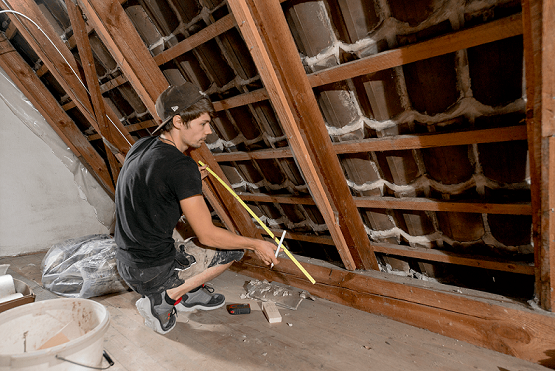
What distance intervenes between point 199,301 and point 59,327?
81 centimetres

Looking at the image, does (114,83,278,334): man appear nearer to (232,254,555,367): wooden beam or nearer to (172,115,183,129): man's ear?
(172,115,183,129): man's ear

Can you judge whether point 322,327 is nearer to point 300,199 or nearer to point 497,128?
point 300,199

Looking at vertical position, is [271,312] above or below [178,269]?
below

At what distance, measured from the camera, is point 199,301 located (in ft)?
7.09

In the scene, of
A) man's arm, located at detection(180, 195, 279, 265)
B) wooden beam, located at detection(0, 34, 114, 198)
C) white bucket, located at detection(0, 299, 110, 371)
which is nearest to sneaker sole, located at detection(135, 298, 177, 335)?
white bucket, located at detection(0, 299, 110, 371)

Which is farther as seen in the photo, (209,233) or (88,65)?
(88,65)

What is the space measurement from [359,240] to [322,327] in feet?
1.91

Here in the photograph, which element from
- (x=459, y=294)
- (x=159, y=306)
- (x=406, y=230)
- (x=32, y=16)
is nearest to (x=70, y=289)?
(x=159, y=306)

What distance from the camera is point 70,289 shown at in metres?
2.46

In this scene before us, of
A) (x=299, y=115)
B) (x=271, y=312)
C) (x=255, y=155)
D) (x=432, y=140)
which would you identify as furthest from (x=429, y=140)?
(x=271, y=312)

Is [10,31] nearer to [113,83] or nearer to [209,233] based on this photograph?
[113,83]

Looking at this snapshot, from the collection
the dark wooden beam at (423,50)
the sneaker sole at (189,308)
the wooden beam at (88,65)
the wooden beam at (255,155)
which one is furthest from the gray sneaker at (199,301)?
the wooden beam at (88,65)

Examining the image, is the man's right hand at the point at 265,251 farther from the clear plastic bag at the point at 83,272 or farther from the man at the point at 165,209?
the clear plastic bag at the point at 83,272

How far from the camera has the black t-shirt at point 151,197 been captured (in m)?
1.68
